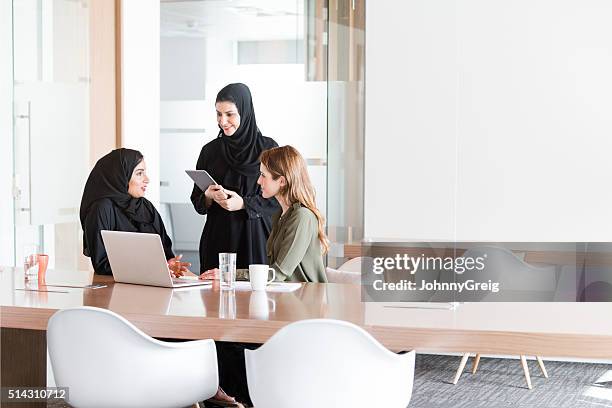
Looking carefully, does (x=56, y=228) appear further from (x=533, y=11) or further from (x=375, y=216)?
(x=533, y=11)

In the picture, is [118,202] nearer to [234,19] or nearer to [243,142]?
[243,142]

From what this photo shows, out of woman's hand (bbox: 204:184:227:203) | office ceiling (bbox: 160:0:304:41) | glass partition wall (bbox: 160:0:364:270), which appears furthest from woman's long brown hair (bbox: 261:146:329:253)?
office ceiling (bbox: 160:0:304:41)

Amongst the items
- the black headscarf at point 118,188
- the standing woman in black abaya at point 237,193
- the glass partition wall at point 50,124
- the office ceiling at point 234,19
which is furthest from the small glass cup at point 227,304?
the office ceiling at point 234,19

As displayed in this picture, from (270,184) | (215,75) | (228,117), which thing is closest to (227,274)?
(270,184)

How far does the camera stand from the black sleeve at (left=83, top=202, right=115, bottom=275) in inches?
150

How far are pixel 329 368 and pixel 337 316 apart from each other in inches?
10.6

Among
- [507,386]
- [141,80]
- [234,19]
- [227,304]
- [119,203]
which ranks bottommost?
[507,386]

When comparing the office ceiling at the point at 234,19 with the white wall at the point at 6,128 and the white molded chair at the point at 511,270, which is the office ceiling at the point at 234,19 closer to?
the white wall at the point at 6,128

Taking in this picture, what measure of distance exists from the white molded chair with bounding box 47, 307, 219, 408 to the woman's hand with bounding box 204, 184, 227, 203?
65.9 inches

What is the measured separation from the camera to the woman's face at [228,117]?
465cm

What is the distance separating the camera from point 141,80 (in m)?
6.10

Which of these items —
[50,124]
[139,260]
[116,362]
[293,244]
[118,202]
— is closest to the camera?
[116,362]

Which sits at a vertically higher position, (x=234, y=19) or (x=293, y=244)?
(x=234, y=19)

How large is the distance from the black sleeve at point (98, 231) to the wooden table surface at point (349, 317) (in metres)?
0.56
